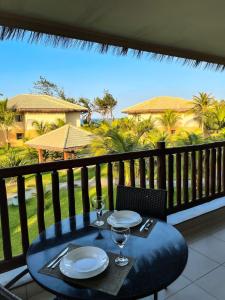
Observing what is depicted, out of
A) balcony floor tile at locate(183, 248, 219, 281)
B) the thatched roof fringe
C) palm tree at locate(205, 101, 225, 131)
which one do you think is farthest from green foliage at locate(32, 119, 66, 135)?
balcony floor tile at locate(183, 248, 219, 281)

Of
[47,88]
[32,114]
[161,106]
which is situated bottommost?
[32,114]

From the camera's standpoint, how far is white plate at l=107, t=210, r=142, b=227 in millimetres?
1612

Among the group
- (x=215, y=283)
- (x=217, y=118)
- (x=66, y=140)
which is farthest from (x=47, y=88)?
(x=215, y=283)

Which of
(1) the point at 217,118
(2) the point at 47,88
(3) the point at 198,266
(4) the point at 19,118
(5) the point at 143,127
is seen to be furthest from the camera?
(2) the point at 47,88

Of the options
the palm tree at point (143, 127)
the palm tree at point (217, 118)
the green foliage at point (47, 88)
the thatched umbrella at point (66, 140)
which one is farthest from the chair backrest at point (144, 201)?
the green foliage at point (47, 88)

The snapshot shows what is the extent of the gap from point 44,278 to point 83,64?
83.1 ft

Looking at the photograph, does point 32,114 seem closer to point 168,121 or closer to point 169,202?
point 168,121

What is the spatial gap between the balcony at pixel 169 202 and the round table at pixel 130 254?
0.60 meters

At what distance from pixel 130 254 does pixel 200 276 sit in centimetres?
125

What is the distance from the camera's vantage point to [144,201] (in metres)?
1.95

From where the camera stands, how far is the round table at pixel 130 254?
42.9 inches

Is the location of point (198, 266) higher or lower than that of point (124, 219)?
lower

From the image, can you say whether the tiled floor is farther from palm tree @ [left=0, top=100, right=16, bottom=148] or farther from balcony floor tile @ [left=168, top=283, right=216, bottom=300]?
palm tree @ [left=0, top=100, right=16, bottom=148]

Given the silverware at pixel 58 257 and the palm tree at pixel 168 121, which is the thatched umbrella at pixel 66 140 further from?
the silverware at pixel 58 257
